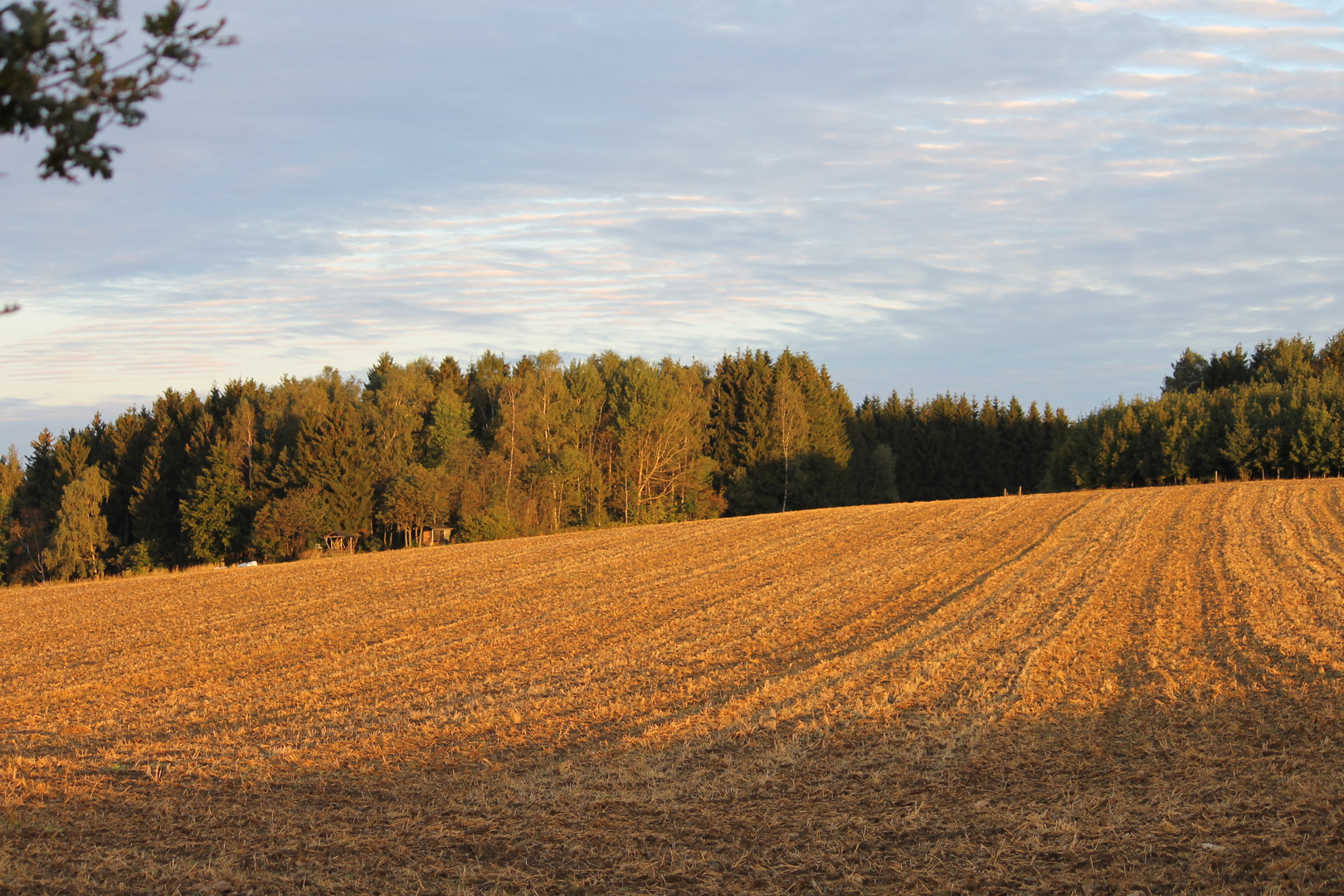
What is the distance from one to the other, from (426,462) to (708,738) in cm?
5035

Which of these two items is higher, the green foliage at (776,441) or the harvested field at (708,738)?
the green foliage at (776,441)

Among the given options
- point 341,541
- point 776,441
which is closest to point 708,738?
point 341,541

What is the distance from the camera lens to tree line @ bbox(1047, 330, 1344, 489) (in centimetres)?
5538

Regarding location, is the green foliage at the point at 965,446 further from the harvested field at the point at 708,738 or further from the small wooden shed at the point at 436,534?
the harvested field at the point at 708,738

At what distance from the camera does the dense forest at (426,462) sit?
55.1m

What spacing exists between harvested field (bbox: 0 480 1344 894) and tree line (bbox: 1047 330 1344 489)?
36.4 metres

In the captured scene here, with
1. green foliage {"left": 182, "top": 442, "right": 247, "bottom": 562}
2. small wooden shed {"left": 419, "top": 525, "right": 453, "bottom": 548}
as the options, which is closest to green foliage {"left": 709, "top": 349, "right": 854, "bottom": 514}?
small wooden shed {"left": 419, "top": 525, "right": 453, "bottom": 548}

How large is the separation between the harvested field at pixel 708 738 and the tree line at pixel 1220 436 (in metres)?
36.4

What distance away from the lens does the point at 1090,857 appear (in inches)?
261

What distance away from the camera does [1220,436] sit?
58.9 m

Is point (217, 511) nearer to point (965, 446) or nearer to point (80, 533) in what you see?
point (80, 533)

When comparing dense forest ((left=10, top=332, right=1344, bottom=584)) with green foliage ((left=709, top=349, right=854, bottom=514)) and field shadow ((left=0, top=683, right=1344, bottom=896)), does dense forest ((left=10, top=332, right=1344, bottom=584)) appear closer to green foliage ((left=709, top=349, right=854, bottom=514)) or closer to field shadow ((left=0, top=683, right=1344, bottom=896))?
green foliage ((left=709, top=349, right=854, bottom=514))

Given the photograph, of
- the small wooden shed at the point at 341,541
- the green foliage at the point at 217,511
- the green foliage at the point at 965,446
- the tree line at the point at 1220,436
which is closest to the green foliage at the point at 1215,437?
the tree line at the point at 1220,436

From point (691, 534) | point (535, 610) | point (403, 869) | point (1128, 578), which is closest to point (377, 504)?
point (691, 534)
